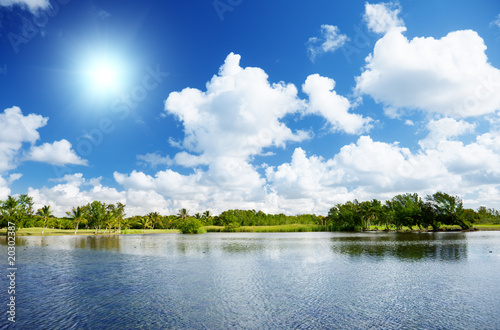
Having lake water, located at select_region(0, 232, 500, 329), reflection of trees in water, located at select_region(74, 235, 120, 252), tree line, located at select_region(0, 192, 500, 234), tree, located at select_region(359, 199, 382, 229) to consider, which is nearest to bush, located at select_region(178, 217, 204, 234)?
tree line, located at select_region(0, 192, 500, 234)

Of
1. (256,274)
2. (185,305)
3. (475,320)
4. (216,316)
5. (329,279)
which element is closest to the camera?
(475,320)

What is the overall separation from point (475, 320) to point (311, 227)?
152m

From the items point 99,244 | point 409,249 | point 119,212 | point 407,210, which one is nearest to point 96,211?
point 119,212

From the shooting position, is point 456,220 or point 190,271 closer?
point 190,271

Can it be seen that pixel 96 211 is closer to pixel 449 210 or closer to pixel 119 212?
pixel 119 212

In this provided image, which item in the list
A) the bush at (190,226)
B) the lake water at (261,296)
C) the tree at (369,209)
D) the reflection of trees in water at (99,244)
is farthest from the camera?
the bush at (190,226)

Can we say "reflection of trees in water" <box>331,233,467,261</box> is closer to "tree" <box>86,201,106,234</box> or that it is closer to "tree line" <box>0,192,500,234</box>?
"tree line" <box>0,192,500,234</box>

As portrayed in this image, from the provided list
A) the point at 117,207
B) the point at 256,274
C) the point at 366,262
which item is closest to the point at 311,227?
the point at 117,207

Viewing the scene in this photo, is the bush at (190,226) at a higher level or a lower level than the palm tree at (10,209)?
lower

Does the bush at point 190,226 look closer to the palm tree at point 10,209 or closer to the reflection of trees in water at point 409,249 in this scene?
the palm tree at point 10,209

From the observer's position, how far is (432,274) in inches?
1348

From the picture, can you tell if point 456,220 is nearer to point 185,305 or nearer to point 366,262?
point 366,262

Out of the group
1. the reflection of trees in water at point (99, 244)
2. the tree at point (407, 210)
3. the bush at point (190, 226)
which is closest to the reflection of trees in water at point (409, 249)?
the reflection of trees in water at point (99, 244)

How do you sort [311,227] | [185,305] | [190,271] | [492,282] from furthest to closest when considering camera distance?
[311,227] < [190,271] < [492,282] < [185,305]
